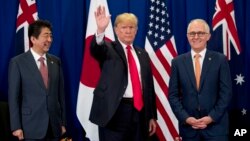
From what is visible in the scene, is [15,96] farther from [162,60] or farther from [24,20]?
[162,60]

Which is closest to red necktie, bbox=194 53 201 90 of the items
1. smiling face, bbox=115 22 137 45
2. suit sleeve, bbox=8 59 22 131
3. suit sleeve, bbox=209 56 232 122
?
suit sleeve, bbox=209 56 232 122

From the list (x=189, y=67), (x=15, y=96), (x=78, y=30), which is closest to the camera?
(x=15, y=96)

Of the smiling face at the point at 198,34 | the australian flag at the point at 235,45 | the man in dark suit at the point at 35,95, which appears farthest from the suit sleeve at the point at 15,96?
the australian flag at the point at 235,45

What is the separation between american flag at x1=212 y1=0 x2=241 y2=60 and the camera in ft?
15.7

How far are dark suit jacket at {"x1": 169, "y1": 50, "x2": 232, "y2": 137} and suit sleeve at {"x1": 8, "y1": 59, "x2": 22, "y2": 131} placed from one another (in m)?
1.38

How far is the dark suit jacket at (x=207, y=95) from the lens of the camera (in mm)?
3715

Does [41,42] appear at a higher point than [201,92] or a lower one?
higher

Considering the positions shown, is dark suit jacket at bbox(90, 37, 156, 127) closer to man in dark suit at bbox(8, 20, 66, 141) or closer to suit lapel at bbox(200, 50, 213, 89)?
man in dark suit at bbox(8, 20, 66, 141)

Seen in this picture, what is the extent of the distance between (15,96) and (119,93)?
91cm

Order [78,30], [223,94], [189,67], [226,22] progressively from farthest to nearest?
[78,30] < [226,22] < [189,67] < [223,94]

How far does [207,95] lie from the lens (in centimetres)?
374

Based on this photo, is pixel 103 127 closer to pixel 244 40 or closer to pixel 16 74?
pixel 16 74

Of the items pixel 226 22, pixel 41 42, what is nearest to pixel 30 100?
pixel 41 42

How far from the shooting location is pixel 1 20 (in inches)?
196
